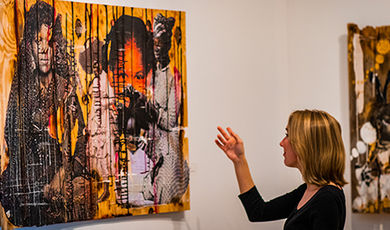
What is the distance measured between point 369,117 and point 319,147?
26.8 inches

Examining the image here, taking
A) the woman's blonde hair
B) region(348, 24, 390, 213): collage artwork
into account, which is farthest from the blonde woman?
region(348, 24, 390, 213): collage artwork

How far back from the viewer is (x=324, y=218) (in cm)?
168

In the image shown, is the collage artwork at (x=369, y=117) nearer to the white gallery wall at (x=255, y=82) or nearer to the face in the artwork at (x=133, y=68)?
the white gallery wall at (x=255, y=82)

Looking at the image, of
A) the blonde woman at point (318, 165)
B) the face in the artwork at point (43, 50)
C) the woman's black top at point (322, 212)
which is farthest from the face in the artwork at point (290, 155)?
the face in the artwork at point (43, 50)

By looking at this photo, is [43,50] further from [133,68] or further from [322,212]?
[322,212]

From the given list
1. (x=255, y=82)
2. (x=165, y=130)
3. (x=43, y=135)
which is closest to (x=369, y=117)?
(x=255, y=82)

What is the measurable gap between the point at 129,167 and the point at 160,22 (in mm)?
684

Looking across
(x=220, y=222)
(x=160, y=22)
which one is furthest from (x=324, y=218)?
(x=160, y=22)

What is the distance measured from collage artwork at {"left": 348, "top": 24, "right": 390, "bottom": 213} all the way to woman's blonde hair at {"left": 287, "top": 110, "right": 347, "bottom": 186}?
0.59 metres

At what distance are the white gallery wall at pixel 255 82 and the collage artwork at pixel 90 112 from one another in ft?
0.34

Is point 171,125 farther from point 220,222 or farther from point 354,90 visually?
point 354,90

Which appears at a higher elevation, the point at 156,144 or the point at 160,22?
the point at 160,22

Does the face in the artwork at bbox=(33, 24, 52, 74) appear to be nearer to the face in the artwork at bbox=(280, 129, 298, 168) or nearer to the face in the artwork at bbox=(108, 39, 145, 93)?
the face in the artwork at bbox=(108, 39, 145, 93)

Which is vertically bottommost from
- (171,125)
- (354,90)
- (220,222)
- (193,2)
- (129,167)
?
(220,222)
